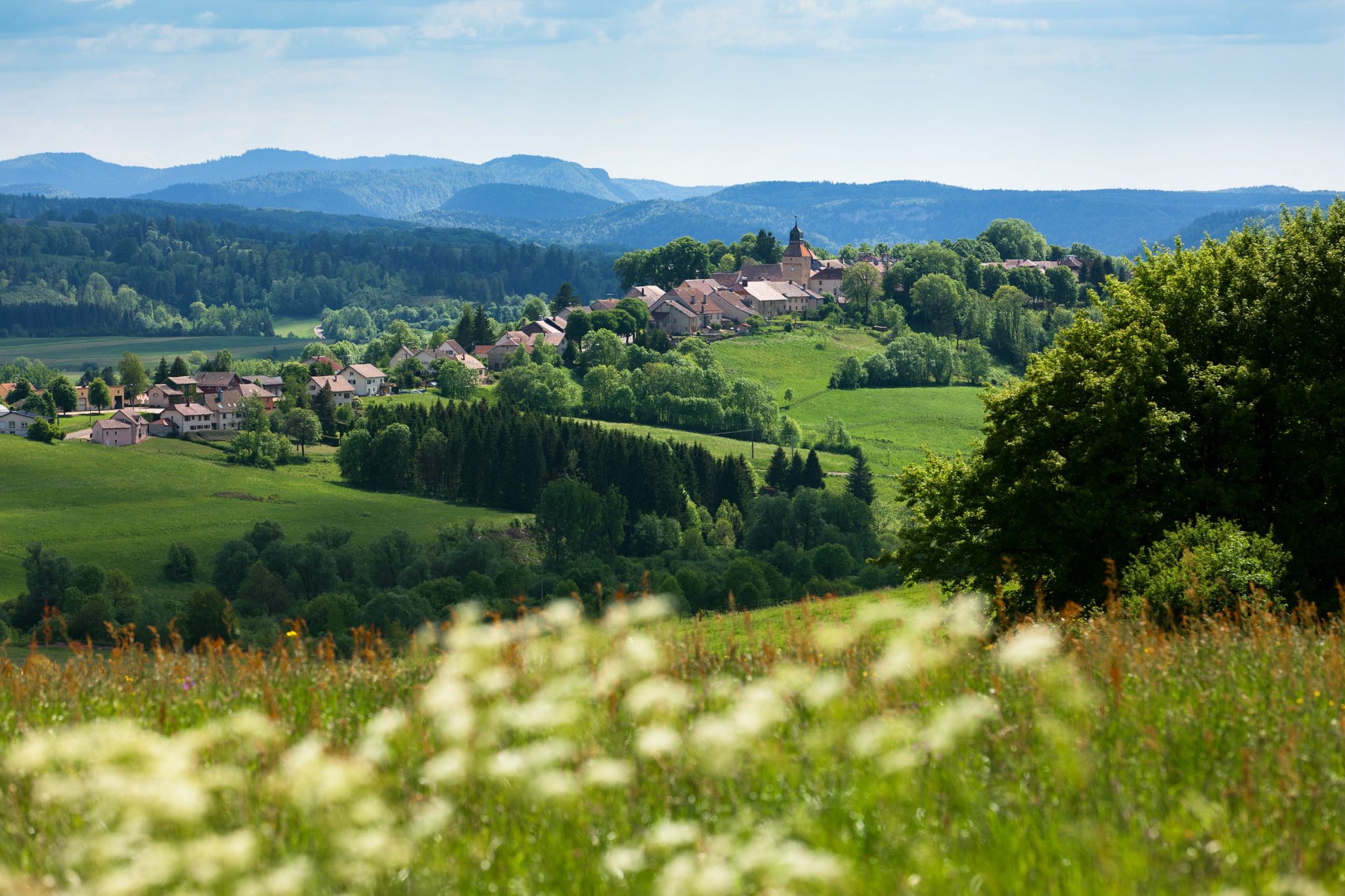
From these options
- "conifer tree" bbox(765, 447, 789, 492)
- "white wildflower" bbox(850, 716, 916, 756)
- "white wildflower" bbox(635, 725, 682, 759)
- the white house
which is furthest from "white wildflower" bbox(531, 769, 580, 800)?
the white house

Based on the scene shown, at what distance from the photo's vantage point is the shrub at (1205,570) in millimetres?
17719

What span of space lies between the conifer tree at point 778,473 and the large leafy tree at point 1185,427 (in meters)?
109

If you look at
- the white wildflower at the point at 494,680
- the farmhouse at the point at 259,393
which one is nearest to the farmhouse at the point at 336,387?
the farmhouse at the point at 259,393

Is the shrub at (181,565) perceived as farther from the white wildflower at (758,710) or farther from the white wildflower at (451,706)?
the white wildflower at (758,710)

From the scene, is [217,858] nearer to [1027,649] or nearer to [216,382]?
[1027,649]

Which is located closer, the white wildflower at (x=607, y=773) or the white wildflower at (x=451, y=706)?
the white wildflower at (x=607, y=773)

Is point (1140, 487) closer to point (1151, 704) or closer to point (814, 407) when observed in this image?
point (1151, 704)

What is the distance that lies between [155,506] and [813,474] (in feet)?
228

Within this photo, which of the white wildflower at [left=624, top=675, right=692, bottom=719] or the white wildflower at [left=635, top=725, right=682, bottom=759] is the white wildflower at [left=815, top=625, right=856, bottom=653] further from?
the white wildflower at [left=635, top=725, right=682, bottom=759]

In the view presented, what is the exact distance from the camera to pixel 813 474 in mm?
140000

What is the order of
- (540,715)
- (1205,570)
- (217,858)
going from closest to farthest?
(217,858)
(540,715)
(1205,570)

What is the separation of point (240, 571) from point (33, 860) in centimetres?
10710

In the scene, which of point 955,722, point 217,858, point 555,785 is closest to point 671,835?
point 555,785

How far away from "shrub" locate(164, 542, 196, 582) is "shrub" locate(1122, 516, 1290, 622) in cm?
9740
